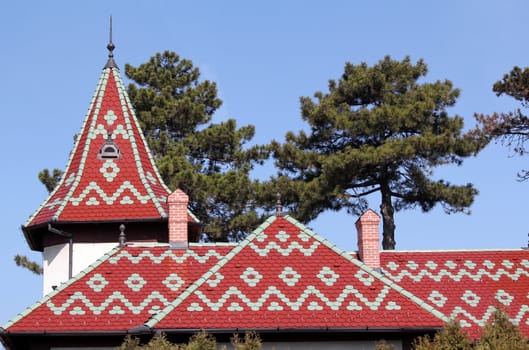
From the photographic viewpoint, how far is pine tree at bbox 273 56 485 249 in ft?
120

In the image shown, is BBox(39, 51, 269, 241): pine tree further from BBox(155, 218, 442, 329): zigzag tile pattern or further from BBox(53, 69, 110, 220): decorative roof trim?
BBox(155, 218, 442, 329): zigzag tile pattern

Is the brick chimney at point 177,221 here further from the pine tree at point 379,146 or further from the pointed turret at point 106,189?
the pine tree at point 379,146

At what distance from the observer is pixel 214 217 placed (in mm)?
39656

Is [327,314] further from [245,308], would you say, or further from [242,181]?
[242,181]

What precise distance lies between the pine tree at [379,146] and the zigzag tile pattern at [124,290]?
1260 cm

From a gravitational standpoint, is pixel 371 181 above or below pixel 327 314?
above

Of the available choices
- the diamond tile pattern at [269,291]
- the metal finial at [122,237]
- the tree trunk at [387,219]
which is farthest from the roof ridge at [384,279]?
the tree trunk at [387,219]

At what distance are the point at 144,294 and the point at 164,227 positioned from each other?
3.93 meters

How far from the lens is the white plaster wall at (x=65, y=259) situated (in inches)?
1034

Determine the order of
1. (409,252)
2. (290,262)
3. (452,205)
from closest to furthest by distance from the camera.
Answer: (290,262) → (409,252) → (452,205)

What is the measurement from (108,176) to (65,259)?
7.97 feet

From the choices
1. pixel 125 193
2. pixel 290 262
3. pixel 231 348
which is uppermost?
pixel 125 193

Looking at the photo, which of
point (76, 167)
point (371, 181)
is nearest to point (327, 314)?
point (76, 167)

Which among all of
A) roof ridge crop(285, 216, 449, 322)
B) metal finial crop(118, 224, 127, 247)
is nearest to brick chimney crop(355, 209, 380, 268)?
roof ridge crop(285, 216, 449, 322)
